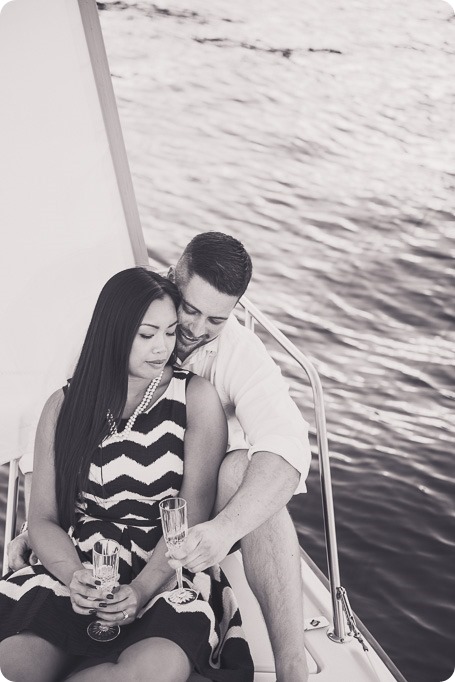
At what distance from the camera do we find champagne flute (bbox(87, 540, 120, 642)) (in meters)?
1.60

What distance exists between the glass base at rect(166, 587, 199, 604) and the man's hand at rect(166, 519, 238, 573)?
0.19 feet

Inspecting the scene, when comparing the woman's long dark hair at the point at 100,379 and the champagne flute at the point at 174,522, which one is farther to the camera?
the woman's long dark hair at the point at 100,379

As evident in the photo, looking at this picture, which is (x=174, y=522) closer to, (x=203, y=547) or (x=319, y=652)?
(x=203, y=547)

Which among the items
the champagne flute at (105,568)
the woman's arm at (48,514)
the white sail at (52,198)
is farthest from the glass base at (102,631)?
the white sail at (52,198)

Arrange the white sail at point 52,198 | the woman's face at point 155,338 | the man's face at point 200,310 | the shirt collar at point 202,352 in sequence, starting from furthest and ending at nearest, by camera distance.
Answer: the white sail at point 52,198 → the shirt collar at point 202,352 → the man's face at point 200,310 → the woman's face at point 155,338

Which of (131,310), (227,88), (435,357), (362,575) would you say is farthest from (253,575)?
(227,88)

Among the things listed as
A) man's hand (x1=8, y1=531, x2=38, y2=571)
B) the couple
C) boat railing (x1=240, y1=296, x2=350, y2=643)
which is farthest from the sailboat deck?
man's hand (x1=8, y1=531, x2=38, y2=571)

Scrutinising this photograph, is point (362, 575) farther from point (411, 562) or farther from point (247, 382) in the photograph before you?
point (247, 382)

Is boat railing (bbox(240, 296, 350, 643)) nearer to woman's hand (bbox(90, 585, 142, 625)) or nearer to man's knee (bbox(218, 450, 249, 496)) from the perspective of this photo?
man's knee (bbox(218, 450, 249, 496))

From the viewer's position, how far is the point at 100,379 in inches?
73.5

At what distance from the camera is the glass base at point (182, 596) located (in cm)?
163

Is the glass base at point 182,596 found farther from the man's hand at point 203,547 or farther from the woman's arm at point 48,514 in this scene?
the woman's arm at point 48,514

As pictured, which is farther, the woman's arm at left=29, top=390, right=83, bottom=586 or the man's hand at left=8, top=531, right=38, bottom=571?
the man's hand at left=8, top=531, right=38, bottom=571

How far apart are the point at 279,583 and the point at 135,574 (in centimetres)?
31
